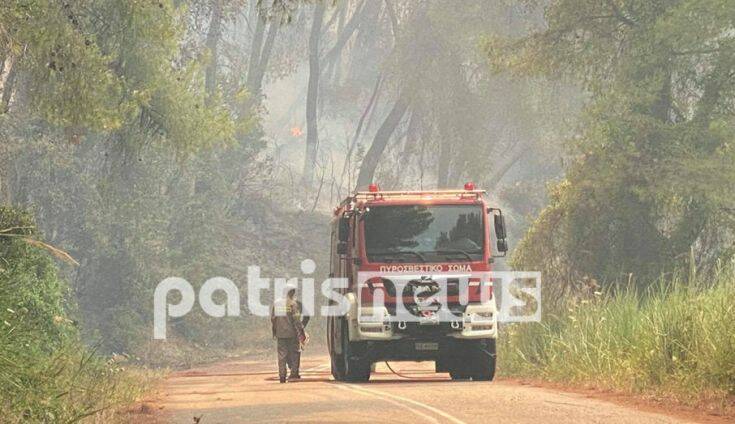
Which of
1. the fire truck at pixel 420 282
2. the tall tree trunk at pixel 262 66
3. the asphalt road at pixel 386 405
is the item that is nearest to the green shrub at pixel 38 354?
the asphalt road at pixel 386 405

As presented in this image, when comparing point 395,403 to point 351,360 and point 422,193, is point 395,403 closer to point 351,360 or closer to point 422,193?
point 351,360

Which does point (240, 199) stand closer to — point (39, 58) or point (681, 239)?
point (681, 239)

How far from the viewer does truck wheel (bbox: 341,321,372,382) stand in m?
22.5

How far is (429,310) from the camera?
878 inches

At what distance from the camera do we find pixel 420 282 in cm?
2230

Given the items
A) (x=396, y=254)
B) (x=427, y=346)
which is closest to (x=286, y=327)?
(x=396, y=254)

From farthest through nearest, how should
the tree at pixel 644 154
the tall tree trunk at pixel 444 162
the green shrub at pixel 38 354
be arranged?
the tall tree trunk at pixel 444 162 < the tree at pixel 644 154 < the green shrub at pixel 38 354

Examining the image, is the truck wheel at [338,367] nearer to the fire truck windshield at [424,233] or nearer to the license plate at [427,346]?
the license plate at [427,346]

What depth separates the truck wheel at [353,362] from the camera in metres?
22.5

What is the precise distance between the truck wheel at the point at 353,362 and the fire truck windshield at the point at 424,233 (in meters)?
1.46

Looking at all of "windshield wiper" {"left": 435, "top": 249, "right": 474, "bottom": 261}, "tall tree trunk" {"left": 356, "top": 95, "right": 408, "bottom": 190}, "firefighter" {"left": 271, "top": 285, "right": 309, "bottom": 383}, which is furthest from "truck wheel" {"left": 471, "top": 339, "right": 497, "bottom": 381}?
"tall tree trunk" {"left": 356, "top": 95, "right": 408, "bottom": 190}

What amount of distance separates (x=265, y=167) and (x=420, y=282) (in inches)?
1526

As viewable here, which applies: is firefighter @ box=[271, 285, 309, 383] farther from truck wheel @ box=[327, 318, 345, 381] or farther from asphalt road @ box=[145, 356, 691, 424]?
asphalt road @ box=[145, 356, 691, 424]

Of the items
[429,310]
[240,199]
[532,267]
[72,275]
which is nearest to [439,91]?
[240,199]
